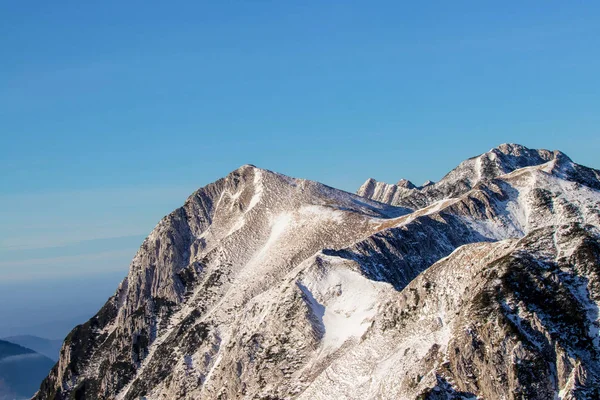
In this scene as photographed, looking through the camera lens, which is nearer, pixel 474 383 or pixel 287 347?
pixel 474 383

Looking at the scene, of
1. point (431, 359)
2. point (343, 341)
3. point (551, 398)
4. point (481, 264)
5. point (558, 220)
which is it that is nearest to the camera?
point (551, 398)

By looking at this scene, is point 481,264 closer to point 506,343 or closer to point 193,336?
point 506,343

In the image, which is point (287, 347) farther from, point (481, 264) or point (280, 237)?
point (280, 237)

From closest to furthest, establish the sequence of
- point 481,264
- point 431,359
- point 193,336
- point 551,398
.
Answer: point 551,398 < point 431,359 < point 481,264 < point 193,336

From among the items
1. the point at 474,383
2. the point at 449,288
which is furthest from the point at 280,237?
the point at 474,383

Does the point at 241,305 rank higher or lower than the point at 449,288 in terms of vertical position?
higher

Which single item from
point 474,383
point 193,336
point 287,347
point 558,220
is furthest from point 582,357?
point 558,220

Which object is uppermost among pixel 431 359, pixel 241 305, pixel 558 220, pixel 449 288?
pixel 558 220
